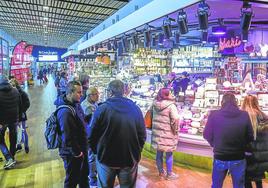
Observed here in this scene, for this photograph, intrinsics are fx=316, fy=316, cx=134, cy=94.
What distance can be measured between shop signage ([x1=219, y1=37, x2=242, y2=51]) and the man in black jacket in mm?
6640

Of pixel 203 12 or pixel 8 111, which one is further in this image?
pixel 8 111

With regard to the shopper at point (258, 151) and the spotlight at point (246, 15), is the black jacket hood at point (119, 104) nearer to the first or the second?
the shopper at point (258, 151)

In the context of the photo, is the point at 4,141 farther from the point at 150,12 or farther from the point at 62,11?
the point at 62,11

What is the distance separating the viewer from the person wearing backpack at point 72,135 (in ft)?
10.7

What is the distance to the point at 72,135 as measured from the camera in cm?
329

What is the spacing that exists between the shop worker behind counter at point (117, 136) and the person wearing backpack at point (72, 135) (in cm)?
40

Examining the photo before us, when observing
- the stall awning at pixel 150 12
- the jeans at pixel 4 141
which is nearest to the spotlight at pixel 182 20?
the stall awning at pixel 150 12

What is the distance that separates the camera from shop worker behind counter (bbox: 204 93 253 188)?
3150 mm

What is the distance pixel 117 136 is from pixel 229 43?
25.5ft

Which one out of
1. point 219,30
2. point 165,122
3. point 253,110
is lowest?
point 165,122

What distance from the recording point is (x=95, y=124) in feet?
9.45

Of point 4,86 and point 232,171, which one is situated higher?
point 4,86

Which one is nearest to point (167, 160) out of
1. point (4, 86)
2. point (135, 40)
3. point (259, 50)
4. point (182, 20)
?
point (182, 20)

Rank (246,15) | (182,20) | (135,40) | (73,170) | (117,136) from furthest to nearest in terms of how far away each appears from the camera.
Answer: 1. (135,40)
2. (182,20)
3. (246,15)
4. (73,170)
5. (117,136)
